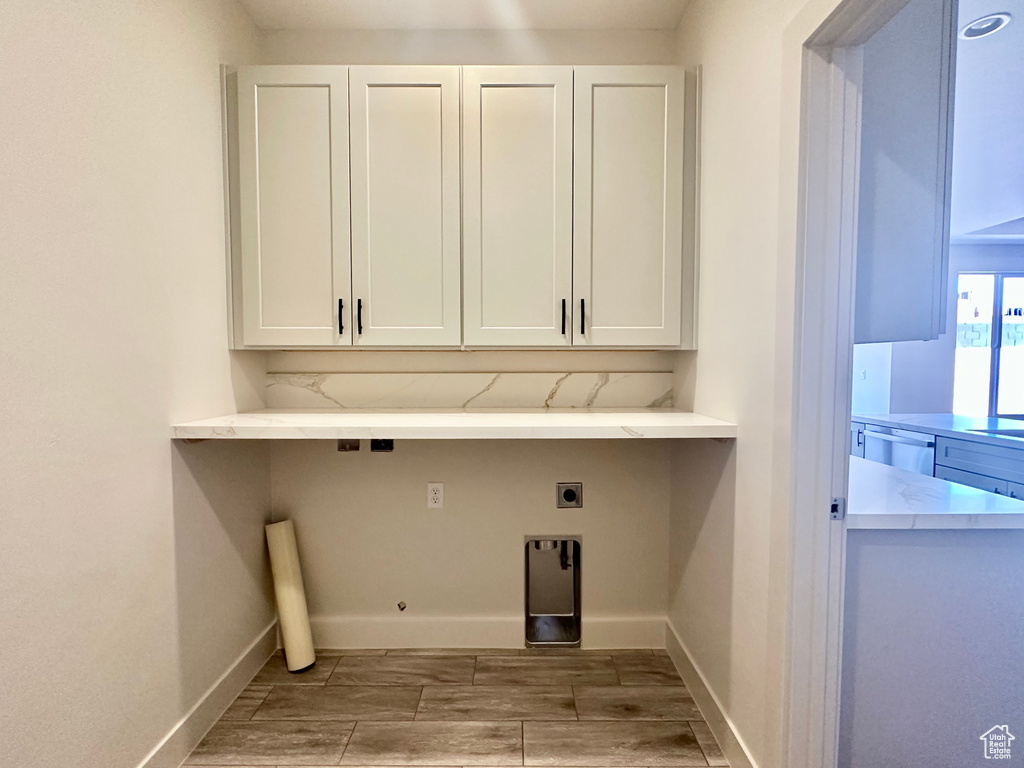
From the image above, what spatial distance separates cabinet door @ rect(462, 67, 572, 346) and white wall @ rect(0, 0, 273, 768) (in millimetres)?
883

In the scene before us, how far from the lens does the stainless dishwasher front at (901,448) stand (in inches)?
136

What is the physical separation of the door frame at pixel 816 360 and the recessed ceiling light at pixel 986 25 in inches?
46.9

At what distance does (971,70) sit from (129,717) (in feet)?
12.1

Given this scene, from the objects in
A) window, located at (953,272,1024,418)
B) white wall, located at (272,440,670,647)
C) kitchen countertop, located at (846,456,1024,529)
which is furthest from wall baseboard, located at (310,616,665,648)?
window, located at (953,272,1024,418)

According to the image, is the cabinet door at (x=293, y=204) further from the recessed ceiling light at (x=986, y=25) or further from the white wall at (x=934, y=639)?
the recessed ceiling light at (x=986, y=25)

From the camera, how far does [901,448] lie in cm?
373

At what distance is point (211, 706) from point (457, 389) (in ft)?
4.44

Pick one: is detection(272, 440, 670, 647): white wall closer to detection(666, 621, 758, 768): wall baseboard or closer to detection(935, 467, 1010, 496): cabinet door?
detection(666, 621, 758, 768): wall baseboard

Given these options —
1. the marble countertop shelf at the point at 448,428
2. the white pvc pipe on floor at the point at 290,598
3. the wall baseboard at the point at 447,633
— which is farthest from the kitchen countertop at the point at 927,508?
the white pvc pipe on floor at the point at 290,598

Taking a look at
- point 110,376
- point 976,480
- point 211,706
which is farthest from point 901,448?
point 110,376

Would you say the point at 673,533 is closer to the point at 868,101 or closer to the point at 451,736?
the point at 451,736

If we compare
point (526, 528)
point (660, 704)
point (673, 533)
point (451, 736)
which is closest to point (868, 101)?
point (673, 533)

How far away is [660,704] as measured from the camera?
71.6 inches

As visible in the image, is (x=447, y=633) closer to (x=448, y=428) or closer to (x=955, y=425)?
(x=448, y=428)
